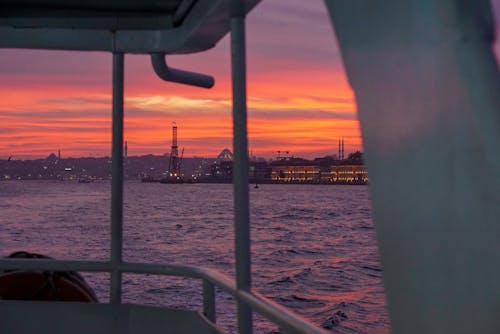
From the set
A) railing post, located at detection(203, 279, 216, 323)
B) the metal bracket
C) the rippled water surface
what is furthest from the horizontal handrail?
the rippled water surface

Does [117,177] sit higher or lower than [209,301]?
higher

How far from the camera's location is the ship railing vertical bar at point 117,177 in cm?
281

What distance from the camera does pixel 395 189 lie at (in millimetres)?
649

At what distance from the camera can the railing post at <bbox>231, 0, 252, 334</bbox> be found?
1.99m

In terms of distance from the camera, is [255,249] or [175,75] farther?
[255,249]

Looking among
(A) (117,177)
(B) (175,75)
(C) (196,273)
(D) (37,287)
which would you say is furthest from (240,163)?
(D) (37,287)

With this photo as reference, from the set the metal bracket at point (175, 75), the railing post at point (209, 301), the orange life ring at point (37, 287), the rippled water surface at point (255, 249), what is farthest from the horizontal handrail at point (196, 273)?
the rippled water surface at point (255, 249)

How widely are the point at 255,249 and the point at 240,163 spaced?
98.3ft

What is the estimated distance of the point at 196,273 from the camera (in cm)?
245

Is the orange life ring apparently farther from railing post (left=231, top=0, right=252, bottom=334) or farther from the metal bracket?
railing post (left=231, top=0, right=252, bottom=334)

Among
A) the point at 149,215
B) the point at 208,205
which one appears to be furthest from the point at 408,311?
the point at 208,205

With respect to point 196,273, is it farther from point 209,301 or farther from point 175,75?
point 175,75

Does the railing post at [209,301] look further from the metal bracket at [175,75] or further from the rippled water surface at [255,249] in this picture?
the rippled water surface at [255,249]

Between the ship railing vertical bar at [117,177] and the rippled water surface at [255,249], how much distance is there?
8.99ft
